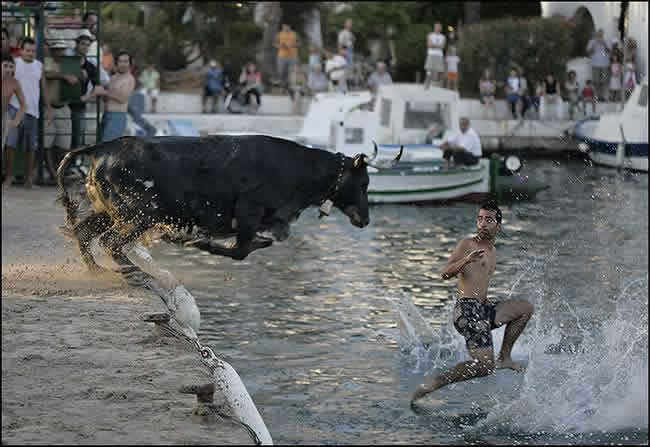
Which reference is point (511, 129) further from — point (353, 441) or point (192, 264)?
point (353, 441)

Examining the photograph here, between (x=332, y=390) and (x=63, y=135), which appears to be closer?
(x=332, y=390)

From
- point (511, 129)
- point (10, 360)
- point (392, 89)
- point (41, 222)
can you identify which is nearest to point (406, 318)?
point (10, 360)

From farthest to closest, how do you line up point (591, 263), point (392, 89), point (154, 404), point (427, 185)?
point (392, 89) → point (427, 185) → point (591, 263) → point (154, 404)

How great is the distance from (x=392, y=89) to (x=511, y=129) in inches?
326

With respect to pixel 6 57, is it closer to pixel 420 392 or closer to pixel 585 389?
pixel 420 392

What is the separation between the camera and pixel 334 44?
50156 mm

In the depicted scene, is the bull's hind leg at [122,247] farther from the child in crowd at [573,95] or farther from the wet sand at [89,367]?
the child in crowd at [573,95]

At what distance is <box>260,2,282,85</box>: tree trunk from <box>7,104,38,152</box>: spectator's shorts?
23078 mm

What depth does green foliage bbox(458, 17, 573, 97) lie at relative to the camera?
39.8 m

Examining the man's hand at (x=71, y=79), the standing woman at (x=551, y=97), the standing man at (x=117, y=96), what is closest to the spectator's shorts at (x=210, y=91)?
the standing woman at (x=551, y=97)

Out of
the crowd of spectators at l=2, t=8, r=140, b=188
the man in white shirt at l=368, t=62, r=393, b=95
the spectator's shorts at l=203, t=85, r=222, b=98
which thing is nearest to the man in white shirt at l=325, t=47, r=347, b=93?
the man in white shirt at l=368, t=62, r=393, b=95

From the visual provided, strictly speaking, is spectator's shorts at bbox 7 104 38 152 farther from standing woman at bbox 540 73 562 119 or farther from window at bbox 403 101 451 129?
standing woman at bbox 540 73 562 119

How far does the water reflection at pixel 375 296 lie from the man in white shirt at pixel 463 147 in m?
0.86

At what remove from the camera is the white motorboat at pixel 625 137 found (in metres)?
33.4
